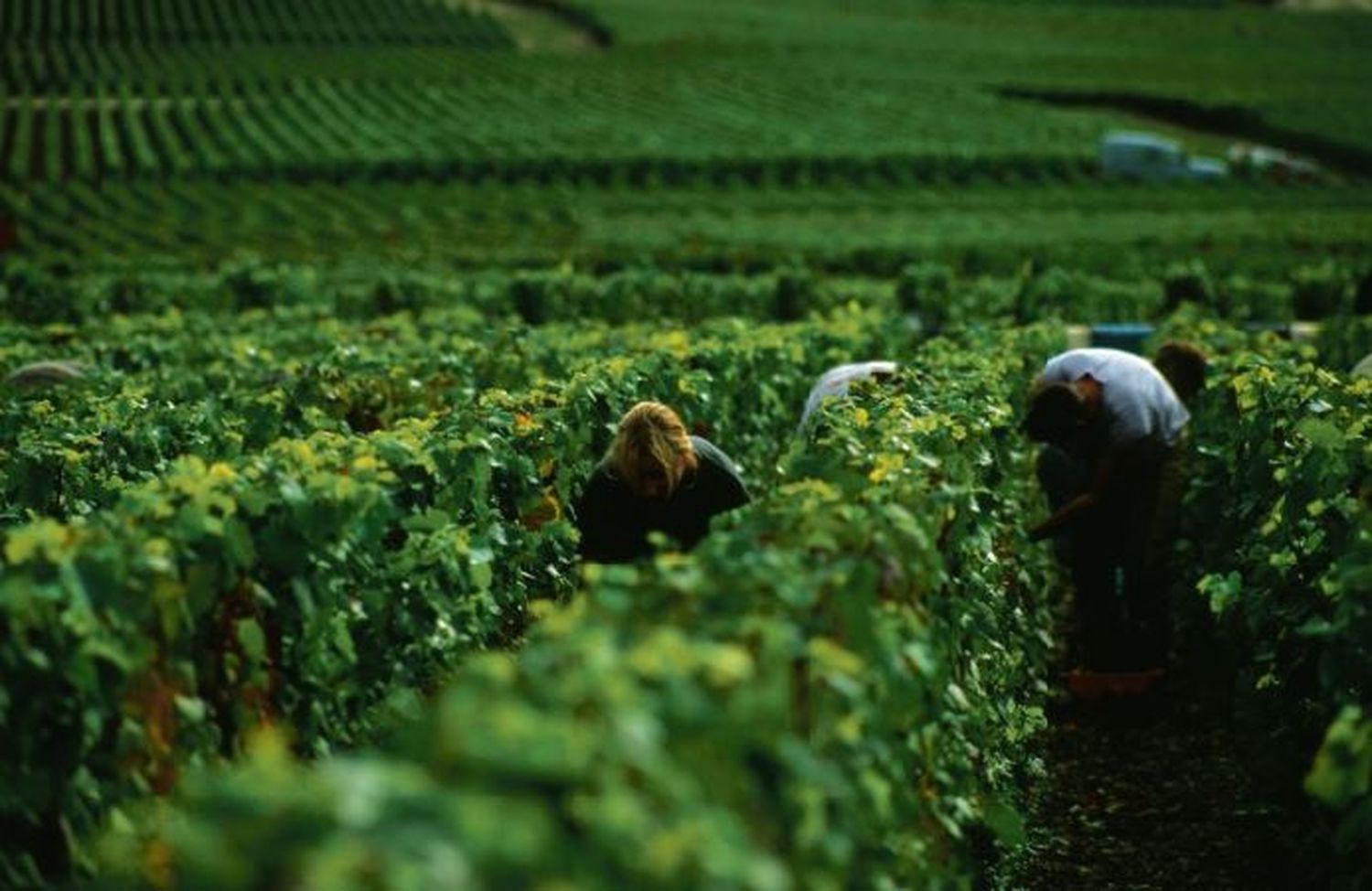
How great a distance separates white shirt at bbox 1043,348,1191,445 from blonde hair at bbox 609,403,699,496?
290cm

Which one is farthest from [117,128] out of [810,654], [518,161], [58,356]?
[810,654]

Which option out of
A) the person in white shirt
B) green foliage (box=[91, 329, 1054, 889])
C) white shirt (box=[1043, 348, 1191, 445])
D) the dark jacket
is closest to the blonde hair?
the dark jacket

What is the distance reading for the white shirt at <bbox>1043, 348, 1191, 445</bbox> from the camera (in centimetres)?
1021

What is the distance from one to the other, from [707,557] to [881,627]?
48 cm

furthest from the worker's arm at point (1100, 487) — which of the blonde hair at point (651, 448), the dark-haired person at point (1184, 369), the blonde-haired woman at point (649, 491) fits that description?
the blonde hair at point (651, 448)

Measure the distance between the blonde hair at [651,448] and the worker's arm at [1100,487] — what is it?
2991mm

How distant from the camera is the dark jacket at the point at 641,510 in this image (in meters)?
8.05

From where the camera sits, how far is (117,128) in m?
77.6

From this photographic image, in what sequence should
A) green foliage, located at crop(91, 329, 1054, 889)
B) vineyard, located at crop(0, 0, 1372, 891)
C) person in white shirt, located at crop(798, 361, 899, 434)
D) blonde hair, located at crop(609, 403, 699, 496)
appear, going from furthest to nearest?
person in white shirt, located at crop(798, 361, 899, 434) → blonde hair, located at crop(609, 403, 699, 496) → vineyard, located at crop(0, 0, 1372, 891) → green foliage, located at crop(91, 329, 1054, 889)

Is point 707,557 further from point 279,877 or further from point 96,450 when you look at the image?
point 96,450

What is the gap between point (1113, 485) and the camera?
33.7ft

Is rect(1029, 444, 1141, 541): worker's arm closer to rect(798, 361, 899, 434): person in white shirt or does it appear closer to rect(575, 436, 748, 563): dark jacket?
rect(798, 361, 899, 434): person in white shirt

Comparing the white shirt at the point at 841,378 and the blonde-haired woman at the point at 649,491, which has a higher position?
the blonde-haired woman at the point at 649,491

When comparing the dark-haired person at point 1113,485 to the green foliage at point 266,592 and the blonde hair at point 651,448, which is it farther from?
the blonde hair at point 651,448
